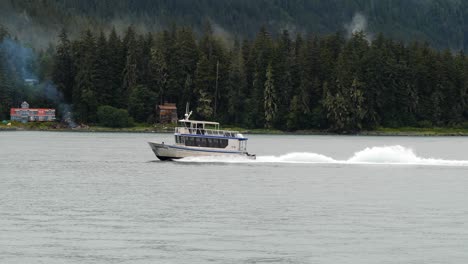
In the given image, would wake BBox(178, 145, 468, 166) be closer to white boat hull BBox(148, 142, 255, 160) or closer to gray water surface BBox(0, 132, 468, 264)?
white boat hull BBox(148, 142, 255, 160)

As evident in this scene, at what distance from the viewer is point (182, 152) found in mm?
102875

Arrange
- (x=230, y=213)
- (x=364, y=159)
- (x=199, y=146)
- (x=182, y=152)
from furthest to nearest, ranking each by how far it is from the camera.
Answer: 1. (x=364, y=159)
2. (x=199, y=146)
3. (x=182, y=152)
4. (x=230, y=213)

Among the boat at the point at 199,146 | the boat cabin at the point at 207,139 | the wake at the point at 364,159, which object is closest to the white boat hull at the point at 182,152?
the boat at the point at 199,146

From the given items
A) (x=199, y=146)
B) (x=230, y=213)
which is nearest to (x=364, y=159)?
(x=199, y=146)

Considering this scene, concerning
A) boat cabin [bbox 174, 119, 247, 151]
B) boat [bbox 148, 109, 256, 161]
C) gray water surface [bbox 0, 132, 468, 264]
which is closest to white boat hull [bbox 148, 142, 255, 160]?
boat [bbox 148, 109, 256, 161]

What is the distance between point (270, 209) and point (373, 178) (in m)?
28.0

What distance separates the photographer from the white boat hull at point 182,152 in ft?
337

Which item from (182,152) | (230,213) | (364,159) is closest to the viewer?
(230,213)

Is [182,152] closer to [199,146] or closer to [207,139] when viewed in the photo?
[199,146]

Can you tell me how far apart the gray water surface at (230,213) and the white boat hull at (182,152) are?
1.44 meters

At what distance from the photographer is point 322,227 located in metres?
54.2

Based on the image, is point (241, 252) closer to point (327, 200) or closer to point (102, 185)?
point (327, 200)

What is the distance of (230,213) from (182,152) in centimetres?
4367

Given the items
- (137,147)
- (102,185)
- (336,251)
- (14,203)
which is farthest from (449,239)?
(137,147)
